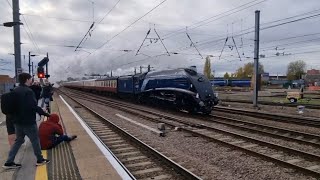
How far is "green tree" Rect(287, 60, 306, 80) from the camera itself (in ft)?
435

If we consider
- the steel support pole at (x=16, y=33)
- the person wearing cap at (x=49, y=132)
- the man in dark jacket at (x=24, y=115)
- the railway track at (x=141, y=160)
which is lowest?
the railway track at (x=141, y=160)

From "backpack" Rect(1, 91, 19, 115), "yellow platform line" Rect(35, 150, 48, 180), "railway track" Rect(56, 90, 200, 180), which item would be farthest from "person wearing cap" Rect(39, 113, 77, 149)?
"backpack" Rect(1, 91, 19, 115)

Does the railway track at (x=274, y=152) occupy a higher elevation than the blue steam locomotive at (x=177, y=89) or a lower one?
lower

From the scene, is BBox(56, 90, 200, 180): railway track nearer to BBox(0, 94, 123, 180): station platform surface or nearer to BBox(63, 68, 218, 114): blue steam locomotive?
BBox(0, 94, 123, 180): station platform surface

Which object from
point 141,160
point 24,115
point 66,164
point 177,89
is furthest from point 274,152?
point 177,89

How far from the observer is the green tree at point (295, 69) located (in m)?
133

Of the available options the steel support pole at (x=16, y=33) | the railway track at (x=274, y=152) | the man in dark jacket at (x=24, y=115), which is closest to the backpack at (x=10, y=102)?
the man in dark jacket at (x=24, y=115)

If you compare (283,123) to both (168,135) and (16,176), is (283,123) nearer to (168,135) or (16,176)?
(168,135)

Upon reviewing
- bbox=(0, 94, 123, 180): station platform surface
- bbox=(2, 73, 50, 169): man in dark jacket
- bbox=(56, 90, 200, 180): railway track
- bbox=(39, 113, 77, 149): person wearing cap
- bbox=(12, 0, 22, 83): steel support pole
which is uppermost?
bbox=(12, 0, 22, 83): steel support pole

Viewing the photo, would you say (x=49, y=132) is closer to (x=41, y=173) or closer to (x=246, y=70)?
(x=41, y=173)

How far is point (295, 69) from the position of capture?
136m

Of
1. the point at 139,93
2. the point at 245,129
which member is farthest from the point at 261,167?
the point at 139,93

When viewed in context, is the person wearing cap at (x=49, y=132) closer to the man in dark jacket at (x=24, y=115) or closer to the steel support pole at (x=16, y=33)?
the man in dark jacket at (x=24, y=115)

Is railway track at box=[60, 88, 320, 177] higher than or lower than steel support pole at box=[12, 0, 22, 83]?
lower
